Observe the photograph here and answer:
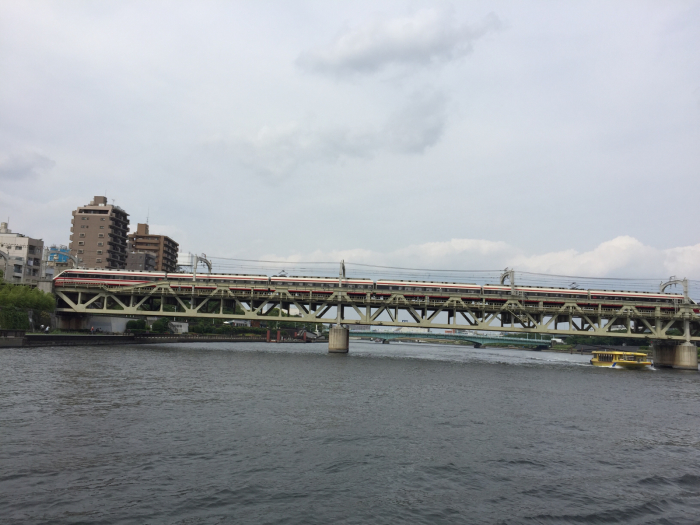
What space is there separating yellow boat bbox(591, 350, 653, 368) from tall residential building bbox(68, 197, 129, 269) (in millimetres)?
145457

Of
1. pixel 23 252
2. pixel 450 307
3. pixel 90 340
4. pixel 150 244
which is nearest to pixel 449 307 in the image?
pixel 450 307

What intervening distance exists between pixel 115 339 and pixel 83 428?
77.9 metres

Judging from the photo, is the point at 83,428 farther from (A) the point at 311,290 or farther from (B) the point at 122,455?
(A) the point at 311,290

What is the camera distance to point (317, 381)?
4428cm

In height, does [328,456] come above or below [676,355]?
above

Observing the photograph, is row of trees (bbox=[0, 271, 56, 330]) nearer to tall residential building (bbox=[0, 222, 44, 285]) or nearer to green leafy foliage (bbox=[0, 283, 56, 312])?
green leafy foliage (bbox=[0, 283, 56, 312])

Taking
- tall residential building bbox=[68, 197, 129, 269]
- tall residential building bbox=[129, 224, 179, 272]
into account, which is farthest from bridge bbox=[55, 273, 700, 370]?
tall residential building bbox=[129, 224, 179, 272]

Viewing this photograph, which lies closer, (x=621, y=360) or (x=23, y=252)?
(x=621, y=360)

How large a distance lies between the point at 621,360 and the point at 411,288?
39.3 metres

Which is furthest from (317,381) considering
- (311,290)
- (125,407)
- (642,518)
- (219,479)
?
(311,290)

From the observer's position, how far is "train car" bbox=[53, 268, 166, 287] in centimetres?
9075

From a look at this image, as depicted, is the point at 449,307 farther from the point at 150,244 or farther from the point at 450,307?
the point at 150,244

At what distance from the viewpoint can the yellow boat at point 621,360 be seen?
84250mm

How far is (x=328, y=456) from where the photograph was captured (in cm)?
1975
